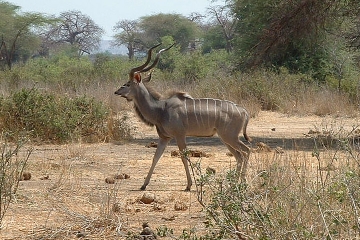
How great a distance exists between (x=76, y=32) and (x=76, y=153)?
5138 centimetres

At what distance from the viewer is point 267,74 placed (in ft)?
65.9

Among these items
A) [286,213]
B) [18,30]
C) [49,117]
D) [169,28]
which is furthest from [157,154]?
[169,28]

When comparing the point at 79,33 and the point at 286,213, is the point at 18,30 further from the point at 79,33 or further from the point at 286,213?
the point at 286,213

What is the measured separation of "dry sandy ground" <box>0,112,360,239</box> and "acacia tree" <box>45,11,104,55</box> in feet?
158

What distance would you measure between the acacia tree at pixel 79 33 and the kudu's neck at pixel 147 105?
51147 millimetres

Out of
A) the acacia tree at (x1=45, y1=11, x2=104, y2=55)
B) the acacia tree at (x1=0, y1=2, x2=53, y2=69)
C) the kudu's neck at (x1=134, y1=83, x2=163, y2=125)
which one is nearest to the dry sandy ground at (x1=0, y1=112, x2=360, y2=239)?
the kudu's neck at (x1=134, y1=83, x2=163, y2=125)

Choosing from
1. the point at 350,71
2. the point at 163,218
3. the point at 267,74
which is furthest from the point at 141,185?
the point at 350,71

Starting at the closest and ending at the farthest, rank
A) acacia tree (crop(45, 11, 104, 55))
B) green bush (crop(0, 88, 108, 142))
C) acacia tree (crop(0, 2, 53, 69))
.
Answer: green bush (crop(0, 88, 108, 142)) → acacia tree (crop(0, 2, 53, 69)) → acacia tree (crop(45, 11, 104, 55))

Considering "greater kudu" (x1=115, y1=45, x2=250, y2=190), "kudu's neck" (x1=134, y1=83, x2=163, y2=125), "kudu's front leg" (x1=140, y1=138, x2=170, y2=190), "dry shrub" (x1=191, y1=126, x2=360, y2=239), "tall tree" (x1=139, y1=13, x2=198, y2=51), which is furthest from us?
"tall tree" (x1=139, y1=13, x2=198, y2=51)

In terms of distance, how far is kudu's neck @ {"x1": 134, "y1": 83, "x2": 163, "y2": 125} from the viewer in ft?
30.1

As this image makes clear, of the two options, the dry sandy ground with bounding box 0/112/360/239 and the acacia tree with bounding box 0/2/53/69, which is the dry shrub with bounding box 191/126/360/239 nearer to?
the dry sandy ground with bounding box 0/112/360/239

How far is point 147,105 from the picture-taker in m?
9.23

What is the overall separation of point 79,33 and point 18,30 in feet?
68.9

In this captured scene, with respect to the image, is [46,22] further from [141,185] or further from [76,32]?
[141,185]
